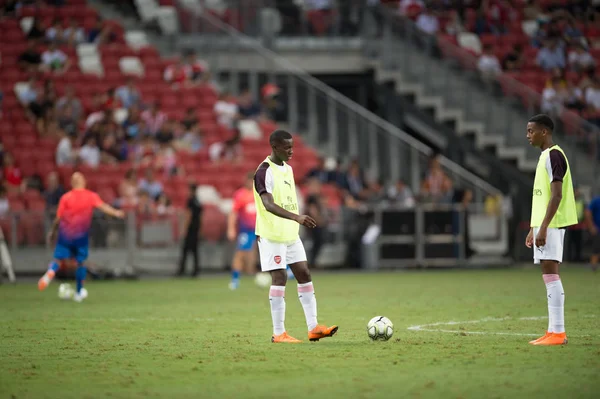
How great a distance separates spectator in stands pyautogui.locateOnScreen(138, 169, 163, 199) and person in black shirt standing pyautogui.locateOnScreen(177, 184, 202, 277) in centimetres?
180

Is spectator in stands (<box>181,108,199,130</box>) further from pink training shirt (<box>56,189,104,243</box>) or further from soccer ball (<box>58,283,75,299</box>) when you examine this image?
soccer ball (<box>58,283,75,299</box>)

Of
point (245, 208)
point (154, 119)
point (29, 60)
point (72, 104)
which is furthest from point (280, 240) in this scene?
point (29, 60)

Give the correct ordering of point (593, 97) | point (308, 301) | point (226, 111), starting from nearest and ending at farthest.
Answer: point (308, 301), point (226, 111), point (593, 97)

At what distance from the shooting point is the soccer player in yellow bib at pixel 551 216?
11.7 m

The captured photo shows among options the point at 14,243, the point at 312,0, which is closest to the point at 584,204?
the point at 312,0

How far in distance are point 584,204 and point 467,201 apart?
3239mm

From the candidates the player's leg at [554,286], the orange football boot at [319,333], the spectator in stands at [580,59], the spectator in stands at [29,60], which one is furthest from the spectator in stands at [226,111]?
the player's leg at [554,286]

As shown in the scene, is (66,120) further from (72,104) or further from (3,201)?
(3,201)

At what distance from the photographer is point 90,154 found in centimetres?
3072

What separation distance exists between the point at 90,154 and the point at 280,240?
19076 mm

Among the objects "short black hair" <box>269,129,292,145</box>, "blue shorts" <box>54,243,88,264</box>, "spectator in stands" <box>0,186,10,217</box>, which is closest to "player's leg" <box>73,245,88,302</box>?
"blue shorts" <box>54,243,88,264</box>

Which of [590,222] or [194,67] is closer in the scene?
[590,222]

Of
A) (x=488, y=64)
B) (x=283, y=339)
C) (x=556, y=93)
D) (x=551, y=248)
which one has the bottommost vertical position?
(x=283, y=339)

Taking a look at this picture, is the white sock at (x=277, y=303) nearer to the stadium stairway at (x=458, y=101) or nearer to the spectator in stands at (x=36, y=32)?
the stadium stairway at (x=458, y=101)
